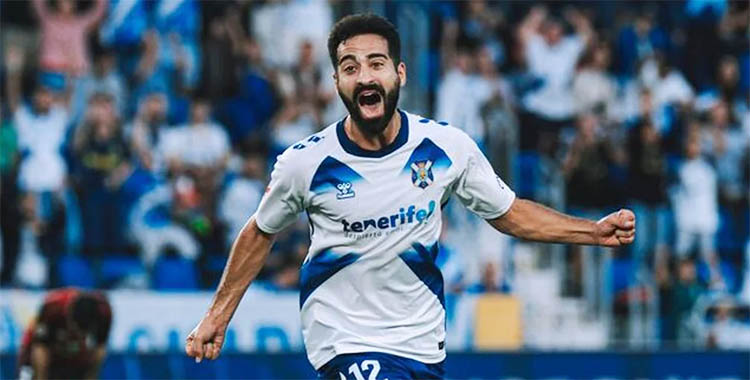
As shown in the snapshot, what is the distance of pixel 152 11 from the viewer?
17.0 m

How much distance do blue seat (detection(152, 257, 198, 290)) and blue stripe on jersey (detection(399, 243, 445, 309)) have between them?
882 cm

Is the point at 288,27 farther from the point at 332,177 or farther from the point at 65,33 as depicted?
the point at 332,177

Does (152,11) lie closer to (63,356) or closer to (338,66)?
(63,356)

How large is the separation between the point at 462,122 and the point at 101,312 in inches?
292

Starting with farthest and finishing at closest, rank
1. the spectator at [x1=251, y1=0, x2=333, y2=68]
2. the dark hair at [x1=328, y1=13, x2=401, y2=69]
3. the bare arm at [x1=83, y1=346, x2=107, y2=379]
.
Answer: the spectator at [x1=251, y1=0, x2=333, y2=68] < the bare arm at [x1=83, y1=346, x2=107, y2=379] < the dark hair at [x1=328, y1=13, x2=401, y2=69]

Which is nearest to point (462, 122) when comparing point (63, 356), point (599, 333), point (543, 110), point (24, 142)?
point (543, 110)

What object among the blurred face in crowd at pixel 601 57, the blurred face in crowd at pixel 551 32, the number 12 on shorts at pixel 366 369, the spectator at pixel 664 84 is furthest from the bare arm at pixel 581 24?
the number 12 on shorts at pixel 366 369

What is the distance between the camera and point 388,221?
6762mm

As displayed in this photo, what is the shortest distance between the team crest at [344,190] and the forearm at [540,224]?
0.64 meters

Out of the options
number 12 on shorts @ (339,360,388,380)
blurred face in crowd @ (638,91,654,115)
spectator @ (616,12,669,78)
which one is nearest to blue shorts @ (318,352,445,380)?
number 12 on shorts @ (339,360,388,380)

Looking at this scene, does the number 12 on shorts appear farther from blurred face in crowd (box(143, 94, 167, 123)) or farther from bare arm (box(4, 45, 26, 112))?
bare arm (box(4, 45, 26, 112))

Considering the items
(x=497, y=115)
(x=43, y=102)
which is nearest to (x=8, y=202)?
(x=43, y=102)

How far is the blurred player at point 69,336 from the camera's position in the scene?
9.81m

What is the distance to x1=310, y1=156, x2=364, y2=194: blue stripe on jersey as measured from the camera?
6750 mm
